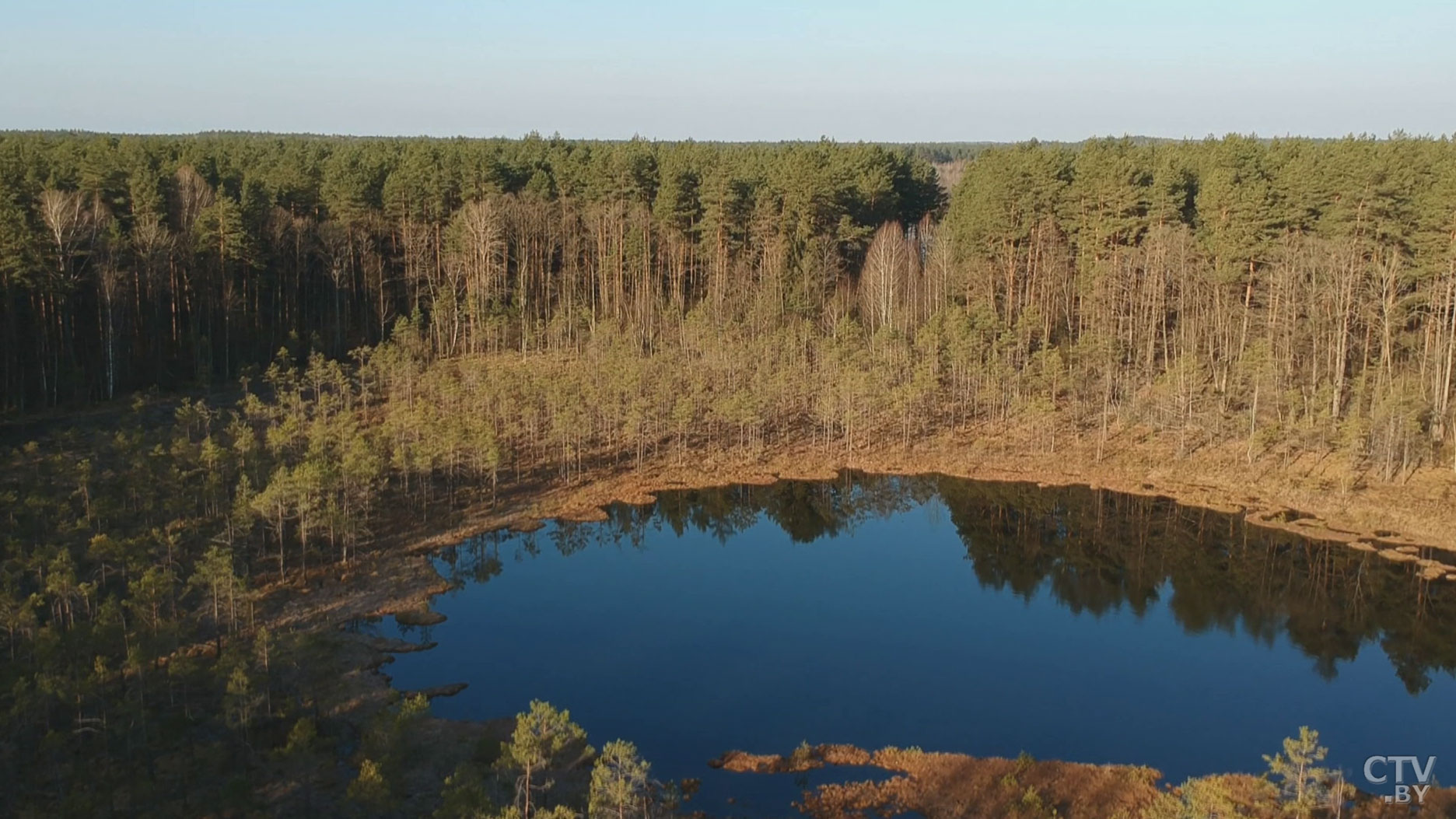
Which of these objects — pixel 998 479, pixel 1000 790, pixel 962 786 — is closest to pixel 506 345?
pixel 998 479

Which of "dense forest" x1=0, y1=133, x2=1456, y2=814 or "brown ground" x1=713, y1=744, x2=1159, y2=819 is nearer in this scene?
"brown ground" x1=713, y1=744, x2=1159, y2=819

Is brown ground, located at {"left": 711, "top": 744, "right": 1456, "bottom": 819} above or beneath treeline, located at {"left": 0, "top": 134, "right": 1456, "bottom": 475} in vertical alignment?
beneath

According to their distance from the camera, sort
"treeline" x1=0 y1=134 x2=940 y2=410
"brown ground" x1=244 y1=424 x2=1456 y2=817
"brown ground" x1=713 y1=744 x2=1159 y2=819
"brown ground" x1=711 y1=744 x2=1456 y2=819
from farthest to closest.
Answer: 1. "treeline" x1=0 y1=134 x2=940 y2=410
2. "brown ground" x1=244 y1=424 x2=1456 y2=817
3. "brown ground" x1=713 y1=744 x2=1159 y2=819
4. "brown ground" x1=711 y1=744 x2=1456 y2=819

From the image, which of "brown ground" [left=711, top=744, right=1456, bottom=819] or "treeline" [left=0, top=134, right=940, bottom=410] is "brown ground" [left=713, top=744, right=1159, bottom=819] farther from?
"treeline" [left=0, top=134, right=940, bottom=410]

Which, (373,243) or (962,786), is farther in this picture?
(373,243)

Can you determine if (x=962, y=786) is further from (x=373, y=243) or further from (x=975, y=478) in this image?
(x=373, y=243)

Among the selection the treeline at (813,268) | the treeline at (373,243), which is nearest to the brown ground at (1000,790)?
the treeline at (813,268)

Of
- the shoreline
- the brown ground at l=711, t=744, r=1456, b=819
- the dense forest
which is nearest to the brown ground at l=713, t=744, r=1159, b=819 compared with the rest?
the brown ground at l=711, t=744, r=1456, b=819

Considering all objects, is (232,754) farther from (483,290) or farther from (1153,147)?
(1153,147)

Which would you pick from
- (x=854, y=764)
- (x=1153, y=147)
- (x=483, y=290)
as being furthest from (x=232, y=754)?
(x=1153, y=147)
